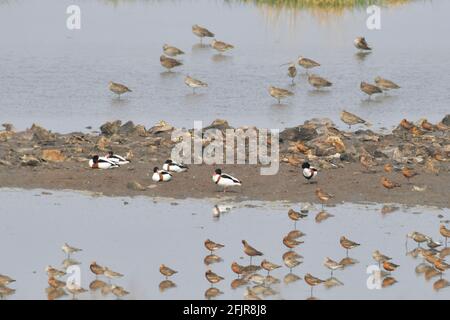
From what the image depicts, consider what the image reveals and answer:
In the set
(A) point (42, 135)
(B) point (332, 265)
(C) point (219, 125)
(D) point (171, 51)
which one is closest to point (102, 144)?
(A) point (42, 135)

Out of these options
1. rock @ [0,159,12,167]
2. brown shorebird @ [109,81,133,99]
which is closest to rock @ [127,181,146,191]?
rock @ [0,159,12,167]

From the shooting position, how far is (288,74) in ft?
118

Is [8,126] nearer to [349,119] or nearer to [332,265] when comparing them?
[349,119]

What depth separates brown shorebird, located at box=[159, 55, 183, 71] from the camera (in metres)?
36.7

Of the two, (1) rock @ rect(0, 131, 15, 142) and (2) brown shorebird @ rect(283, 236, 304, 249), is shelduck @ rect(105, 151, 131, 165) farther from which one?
(2) brown shorebird @ rect(283, 236, 304, 249)

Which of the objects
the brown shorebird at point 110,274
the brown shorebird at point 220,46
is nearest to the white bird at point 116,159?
the brown shorebird at point 110,274

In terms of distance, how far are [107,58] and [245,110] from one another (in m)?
8.41

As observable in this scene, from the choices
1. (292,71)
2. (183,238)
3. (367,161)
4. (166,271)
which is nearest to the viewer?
(166,271)

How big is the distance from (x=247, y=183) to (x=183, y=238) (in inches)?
144

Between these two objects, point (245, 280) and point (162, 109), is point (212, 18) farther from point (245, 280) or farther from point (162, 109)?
point (245, 280)

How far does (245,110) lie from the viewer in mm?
30984

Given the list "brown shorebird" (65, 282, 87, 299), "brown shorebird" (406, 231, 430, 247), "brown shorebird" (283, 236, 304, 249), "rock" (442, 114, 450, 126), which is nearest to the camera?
"brown shorebird" (65, 282, 87, 299)

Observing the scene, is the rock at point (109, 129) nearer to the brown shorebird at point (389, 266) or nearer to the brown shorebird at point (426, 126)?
the brown shorebird at point (426, 126)

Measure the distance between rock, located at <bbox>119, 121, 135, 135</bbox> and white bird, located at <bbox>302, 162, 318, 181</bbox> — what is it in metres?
4.81
